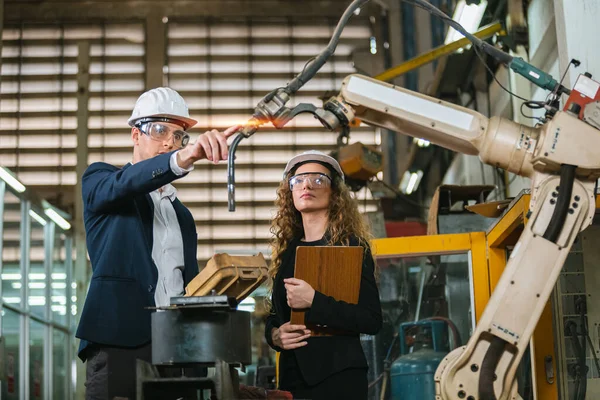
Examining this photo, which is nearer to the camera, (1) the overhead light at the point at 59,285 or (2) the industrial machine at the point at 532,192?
(2) the industrial machine at the point at 532,192

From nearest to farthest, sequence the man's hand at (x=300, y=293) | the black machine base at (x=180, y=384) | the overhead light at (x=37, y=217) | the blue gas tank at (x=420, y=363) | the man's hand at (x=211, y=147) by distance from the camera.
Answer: the black machine base at (x=180, y=384) → the man's hand at (x=211, y=147) → the man's hand at (x=300, y=293) → the blue gas tank at (x=420, y=363) → the overhead light at (x=37, y=217)

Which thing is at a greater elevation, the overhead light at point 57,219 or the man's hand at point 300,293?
the overhead light at point 57,219

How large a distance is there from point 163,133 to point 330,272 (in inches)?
28.8

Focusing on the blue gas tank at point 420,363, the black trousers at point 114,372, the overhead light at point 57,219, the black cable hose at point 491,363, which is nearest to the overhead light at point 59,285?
the overhead light at point 57,219

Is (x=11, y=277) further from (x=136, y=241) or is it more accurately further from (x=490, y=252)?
(x=136, y=241)

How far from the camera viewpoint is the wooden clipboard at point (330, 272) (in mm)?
3031

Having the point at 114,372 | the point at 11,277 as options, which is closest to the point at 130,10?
the point at 11,277

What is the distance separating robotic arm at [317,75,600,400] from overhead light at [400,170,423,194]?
7.54m

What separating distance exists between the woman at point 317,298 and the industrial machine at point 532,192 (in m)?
0.43

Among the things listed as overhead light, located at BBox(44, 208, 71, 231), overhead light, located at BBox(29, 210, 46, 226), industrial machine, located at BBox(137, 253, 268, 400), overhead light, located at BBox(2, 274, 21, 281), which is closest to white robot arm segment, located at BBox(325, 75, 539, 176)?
industrial machine, located at BBox(137, 253, 268, 400)

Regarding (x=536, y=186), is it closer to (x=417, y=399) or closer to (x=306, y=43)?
(x=417, y=399)

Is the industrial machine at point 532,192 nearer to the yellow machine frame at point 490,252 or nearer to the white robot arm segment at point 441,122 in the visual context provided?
the white robot arm segment at point 441,122

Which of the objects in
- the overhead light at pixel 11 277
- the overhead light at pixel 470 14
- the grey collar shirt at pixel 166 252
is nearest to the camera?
the grey collar shirt at pixel 166 252

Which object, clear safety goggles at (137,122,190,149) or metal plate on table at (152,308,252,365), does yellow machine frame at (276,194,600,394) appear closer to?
clear safety goggles at (137,122,190,149)
